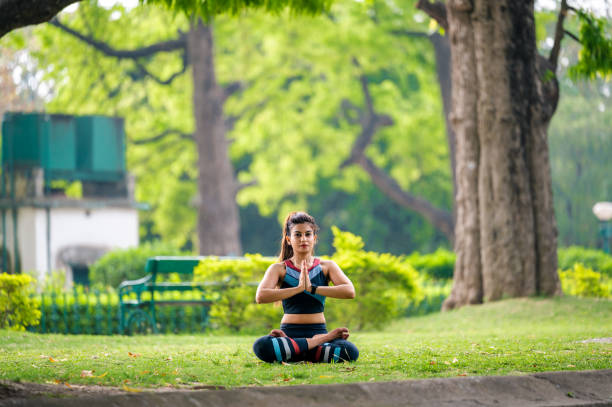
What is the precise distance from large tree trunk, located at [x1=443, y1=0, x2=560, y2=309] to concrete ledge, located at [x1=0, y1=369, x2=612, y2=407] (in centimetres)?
794

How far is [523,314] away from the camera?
13.3 m

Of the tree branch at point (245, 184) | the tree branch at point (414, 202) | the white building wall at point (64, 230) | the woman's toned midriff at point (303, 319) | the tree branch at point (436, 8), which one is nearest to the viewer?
the woman's toned midriff at point (303, 319)

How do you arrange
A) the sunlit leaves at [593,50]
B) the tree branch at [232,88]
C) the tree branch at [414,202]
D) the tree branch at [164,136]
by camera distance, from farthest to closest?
1. the tree branch at [414,202]
2. the tree branch at [164,136]
3. the tree branch at [232,88]
4. the sunlit leaves at [593,50]

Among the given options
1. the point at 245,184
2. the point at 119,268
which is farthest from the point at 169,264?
the point at 245,184

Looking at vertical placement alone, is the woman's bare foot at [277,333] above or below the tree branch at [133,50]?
below

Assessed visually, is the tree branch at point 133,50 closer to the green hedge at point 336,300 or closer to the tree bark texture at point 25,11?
the green hedge at point 336,300

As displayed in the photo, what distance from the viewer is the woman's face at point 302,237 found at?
7.27 meters

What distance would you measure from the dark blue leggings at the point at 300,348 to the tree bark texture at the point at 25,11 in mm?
3588

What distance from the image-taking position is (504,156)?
14.4m

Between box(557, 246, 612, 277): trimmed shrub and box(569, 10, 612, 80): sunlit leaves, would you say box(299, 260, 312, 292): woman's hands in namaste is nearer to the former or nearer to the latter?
box(569, 10, 612, 80): sunlit leaves

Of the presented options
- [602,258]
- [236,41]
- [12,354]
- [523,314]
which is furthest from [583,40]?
[236,41]

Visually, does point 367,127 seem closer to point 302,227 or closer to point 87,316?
point 87,316

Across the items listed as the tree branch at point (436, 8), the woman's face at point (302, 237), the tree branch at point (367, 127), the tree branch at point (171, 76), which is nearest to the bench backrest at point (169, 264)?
the tree branch at point (436, 8)

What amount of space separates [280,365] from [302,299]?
0.60m
